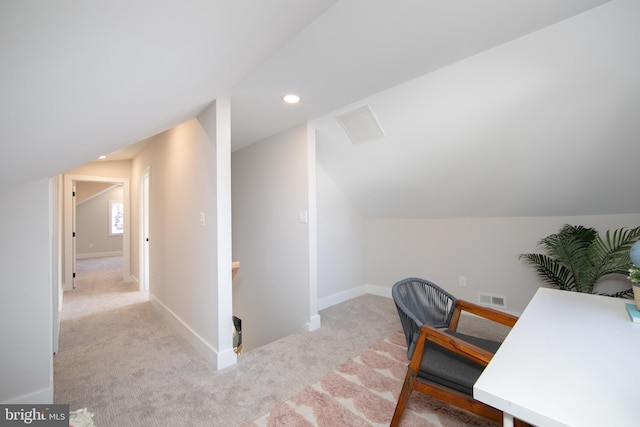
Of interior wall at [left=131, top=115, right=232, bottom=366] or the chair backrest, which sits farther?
interior wall at [left=131, top=115, right=232, bottom=366]

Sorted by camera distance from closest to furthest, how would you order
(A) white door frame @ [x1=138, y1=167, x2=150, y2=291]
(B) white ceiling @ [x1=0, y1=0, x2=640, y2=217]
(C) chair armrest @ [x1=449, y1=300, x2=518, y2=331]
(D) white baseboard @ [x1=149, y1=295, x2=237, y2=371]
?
(B) white ceiling @ [x1=0, y1=0, x2=640, y2=217] < (C) chair armrest @ [x1=449, y1=300, x2=518, y2=331] < (D) white baseboard @ [x1=149, y1=295, x2=237, y2=371] < (A) white door frame @ [x1=138, y1=167, x2=150, y2=291]

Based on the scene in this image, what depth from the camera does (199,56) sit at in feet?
4.04

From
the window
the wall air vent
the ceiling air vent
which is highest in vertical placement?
the ceiling air vent

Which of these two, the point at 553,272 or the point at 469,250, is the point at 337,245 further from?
the point at 553,272

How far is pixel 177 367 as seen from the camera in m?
2.18

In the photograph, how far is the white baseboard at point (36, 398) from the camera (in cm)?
159

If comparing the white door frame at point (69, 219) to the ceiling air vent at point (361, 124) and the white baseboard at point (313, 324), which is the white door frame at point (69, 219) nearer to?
the white baseboard at point (313, 324)

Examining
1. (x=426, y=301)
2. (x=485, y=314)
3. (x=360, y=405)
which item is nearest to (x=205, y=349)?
(x=360, y=405)

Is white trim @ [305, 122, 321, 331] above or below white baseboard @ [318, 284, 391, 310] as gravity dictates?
above

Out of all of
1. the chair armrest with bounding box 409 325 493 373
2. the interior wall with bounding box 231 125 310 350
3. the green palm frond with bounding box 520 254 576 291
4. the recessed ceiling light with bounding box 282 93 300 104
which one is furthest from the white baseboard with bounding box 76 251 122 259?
the green palm frond with bounding box 520 254 576 291

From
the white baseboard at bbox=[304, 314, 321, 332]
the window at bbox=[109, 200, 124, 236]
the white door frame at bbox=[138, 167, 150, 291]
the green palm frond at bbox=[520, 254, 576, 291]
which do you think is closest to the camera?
the green palm frond at bbox=[520, 254, 576, 291]

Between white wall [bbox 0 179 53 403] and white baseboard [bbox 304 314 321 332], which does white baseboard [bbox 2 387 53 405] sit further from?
white baseboard [bbox 304 314 321 332]

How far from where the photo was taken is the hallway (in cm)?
169

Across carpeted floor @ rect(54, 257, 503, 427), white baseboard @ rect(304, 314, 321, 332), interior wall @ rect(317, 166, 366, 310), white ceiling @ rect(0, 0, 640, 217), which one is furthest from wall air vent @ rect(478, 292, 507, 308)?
white baseboard @ rect(304, 314, 321, 332)
